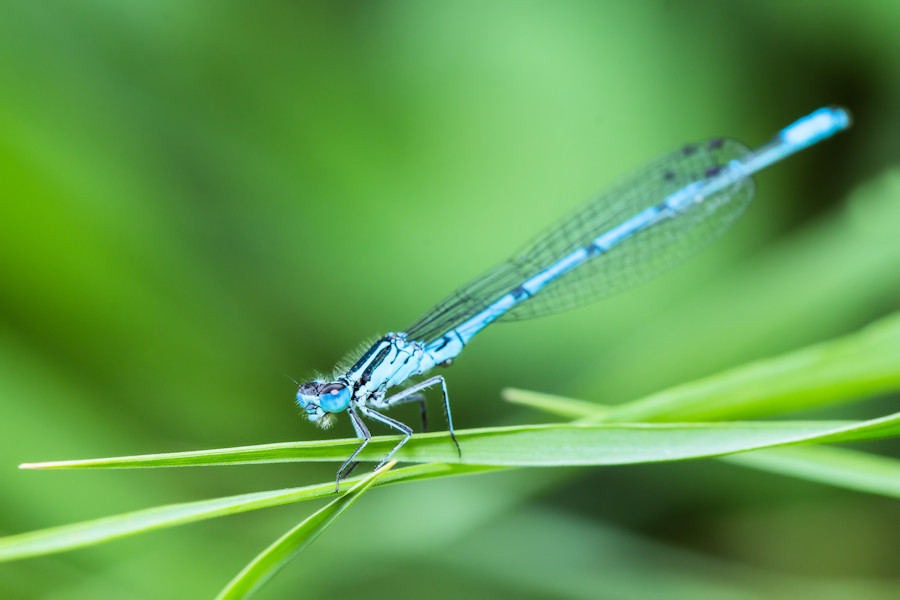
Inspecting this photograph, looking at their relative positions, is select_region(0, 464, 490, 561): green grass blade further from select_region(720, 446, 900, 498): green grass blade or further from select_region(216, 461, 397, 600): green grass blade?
select_region(720, 446, 900, 498): green grass blade

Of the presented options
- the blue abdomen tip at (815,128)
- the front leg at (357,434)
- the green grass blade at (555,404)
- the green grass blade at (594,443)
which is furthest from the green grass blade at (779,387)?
the blue abdomen tip at (815,128)

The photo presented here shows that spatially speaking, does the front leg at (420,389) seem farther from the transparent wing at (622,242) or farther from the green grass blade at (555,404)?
the transparent wing at (622,242)

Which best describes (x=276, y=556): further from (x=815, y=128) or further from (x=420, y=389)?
(x=815, y=128)

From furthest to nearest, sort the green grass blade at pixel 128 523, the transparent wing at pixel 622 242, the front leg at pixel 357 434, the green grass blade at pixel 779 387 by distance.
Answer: the transparent wing at pixel 622 242 → the green grass blade at pixel 779 387 → the front leg at pixel 357 434 → the green grass blade at pixel 128 523

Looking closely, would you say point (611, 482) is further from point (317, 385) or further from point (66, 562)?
point (66, 562)

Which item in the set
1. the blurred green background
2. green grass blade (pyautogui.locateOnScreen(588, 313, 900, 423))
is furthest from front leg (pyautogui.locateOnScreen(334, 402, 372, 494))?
the blurred green background

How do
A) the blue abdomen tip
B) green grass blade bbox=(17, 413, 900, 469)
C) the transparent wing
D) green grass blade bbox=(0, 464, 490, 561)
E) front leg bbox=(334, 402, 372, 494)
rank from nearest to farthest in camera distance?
green grass blade bbox=(0, 464, 490, 561), green grass blade bbox=(17, 413, 900, 469), front leg bbox=(334, 402, 372, 494), the transparent wing, the blue abdomen tip
